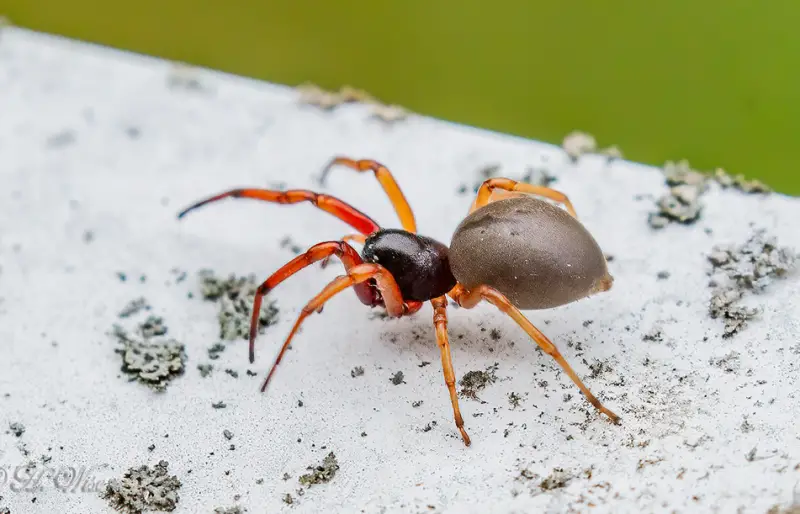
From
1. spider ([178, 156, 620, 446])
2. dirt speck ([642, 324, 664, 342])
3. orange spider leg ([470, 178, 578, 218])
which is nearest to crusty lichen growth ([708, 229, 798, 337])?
dirt speck ([642, 324, 664, 342])

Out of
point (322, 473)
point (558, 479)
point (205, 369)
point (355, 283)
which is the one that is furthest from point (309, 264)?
point (558, 479)

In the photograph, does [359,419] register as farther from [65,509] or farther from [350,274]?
[65,509]

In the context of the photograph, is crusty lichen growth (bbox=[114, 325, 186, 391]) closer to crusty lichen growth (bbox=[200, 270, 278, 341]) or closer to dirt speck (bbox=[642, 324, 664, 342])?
crusty lichen growth (bbox=[200, 270, 278, 341])

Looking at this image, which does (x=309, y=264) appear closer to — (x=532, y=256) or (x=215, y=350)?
(x=215, y=350)

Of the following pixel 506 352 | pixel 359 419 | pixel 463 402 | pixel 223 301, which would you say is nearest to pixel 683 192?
pixel 506 352

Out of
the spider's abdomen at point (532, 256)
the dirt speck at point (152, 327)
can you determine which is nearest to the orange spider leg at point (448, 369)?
the spider's abdomen at point (532, 256)

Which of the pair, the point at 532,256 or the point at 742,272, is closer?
the point at 532,256

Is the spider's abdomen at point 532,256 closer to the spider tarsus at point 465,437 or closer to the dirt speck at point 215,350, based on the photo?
the spider tarsus at point 465,437
